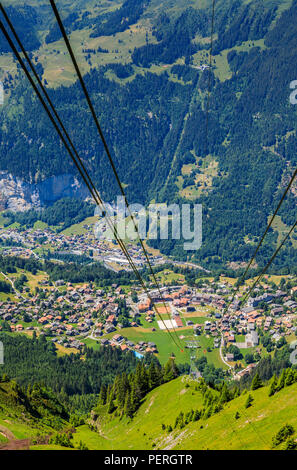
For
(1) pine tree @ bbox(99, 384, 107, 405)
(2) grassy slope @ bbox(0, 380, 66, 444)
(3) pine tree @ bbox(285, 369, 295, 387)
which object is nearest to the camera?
(2) grassy slope @ bbox(0, 380, 66, 444)

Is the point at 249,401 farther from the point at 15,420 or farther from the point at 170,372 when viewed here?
the point at 170,372

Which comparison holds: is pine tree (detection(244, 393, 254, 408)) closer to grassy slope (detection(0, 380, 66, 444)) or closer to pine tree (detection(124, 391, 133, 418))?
grassy slope (detection(0, 380, 66, 444))

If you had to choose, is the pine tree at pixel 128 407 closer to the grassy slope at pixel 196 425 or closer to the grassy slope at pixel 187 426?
the grassy slope at pixel 187 426

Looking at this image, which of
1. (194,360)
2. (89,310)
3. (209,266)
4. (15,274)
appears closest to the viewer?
(194,360)

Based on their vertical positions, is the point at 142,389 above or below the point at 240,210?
above

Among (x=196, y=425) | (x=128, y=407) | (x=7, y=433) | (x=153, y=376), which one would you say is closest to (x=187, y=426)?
(x=196, y=425)

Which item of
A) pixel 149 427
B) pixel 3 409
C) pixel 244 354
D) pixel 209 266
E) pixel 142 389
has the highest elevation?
pixel 3 409

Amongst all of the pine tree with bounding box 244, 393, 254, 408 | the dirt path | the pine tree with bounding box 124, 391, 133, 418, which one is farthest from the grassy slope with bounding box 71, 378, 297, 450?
the dirt path

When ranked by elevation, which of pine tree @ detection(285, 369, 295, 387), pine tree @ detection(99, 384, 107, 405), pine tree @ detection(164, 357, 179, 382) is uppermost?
pine tree @ detection(285, 369, 295, 387)

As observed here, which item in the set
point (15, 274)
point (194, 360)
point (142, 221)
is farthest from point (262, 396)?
point (142, 221)

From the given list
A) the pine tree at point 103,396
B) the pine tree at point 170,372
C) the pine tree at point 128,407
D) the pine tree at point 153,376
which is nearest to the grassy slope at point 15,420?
the pine tree at point 128,407
